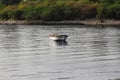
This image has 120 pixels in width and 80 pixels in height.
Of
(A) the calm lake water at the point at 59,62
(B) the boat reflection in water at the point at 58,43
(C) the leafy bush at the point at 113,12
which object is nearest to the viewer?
(A) the calm lake water at the point at 59,62

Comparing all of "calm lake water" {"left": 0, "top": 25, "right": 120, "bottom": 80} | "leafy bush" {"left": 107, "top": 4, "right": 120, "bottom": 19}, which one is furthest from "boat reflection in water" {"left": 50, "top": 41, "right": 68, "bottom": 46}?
"leafy bush" {"left": 107, "top": 4, "right": 120, "bottom": 19}

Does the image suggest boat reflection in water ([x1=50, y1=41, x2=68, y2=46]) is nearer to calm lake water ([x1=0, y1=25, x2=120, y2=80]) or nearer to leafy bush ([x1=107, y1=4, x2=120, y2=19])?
calm lake water ([x1=0, y1=25, x2=120, y2=80])

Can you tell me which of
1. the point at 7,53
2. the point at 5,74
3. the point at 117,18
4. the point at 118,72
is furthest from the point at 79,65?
the point at 117,18

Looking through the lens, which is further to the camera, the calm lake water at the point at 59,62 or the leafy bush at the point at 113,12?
the leafy bush at the point at 113,12

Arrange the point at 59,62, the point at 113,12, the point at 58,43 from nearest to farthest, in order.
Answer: the point at 59,62 < the point at 58,43 < the point at 113,12

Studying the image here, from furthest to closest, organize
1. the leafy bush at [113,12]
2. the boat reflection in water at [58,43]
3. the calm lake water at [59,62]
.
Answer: the leafy bush at [113,12] < the boat reflection in water at [58,43] < the calm lake water at [59,62]

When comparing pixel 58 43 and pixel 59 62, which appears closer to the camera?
pixel 59 62

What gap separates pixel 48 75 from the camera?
155ft

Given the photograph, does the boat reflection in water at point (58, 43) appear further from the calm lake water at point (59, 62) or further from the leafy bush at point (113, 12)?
the leafy bush at point (113, 12)

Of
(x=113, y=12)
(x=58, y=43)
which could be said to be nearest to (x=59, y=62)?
(x=58, y=43)

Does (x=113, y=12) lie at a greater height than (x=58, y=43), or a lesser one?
greater

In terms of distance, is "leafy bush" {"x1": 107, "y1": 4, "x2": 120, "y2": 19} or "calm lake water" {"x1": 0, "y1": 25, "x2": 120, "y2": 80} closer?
"calm lake water" {"x1": 0, "y1": 25, "x2": 120, "y2": 80}

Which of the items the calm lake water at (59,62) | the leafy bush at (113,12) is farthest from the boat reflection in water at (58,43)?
the leafy bush at (113,12)

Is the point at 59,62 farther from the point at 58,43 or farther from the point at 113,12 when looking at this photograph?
the point at 113,12
